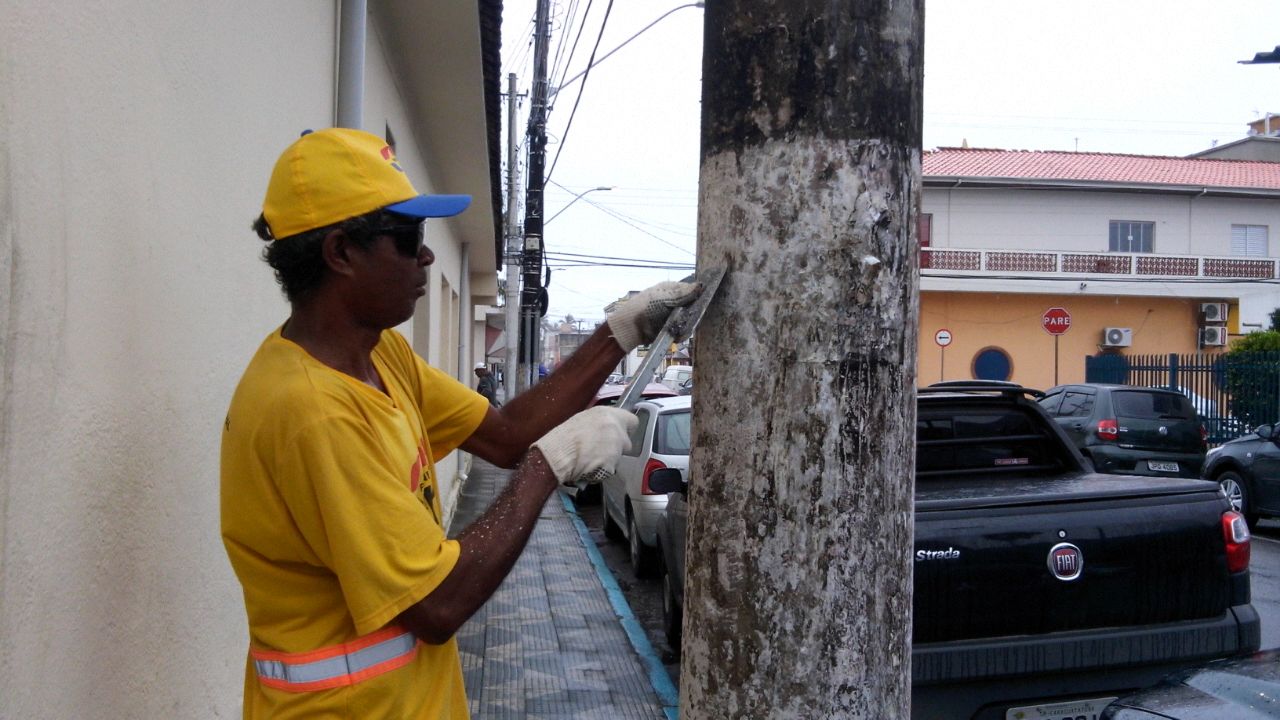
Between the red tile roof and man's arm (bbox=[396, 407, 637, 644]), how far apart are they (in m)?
31.5

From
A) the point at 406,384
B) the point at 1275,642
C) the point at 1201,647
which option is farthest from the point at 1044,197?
the point at 406,384

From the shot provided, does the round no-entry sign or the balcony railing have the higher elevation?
the balcony railing

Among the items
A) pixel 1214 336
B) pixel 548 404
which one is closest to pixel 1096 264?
pixel 1214 336

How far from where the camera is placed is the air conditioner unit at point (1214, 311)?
104ft

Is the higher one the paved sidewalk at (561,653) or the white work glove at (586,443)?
the white work glove at (586,443)

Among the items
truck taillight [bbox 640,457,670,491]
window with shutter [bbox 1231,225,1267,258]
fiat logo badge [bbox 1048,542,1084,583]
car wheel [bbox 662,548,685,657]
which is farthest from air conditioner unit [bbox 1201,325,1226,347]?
fiat logo badge [bbox 1048,542,1084,583]

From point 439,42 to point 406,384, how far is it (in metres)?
5.21

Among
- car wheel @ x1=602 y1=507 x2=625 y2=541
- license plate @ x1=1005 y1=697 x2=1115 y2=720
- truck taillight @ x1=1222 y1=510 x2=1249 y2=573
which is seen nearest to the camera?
license plate @ x1=1005 y1=697 x2=1115 y2=720

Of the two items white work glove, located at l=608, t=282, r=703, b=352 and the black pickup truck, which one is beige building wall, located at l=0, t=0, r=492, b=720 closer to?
white work glove, located at l=608, t=282, r=703, b=352

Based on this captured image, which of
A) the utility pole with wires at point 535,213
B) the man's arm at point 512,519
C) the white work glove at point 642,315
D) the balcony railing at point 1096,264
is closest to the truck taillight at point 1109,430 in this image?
the utility pole with wires at point 535,213

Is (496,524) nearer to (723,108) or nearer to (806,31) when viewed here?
(723,108)

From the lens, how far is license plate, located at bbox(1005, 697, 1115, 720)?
391 centimetres

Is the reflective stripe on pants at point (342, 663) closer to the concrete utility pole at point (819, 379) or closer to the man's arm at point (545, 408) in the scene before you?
the concrete utility pole at point (819, 379)

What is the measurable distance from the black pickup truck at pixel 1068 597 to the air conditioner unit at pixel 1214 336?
31.2m
